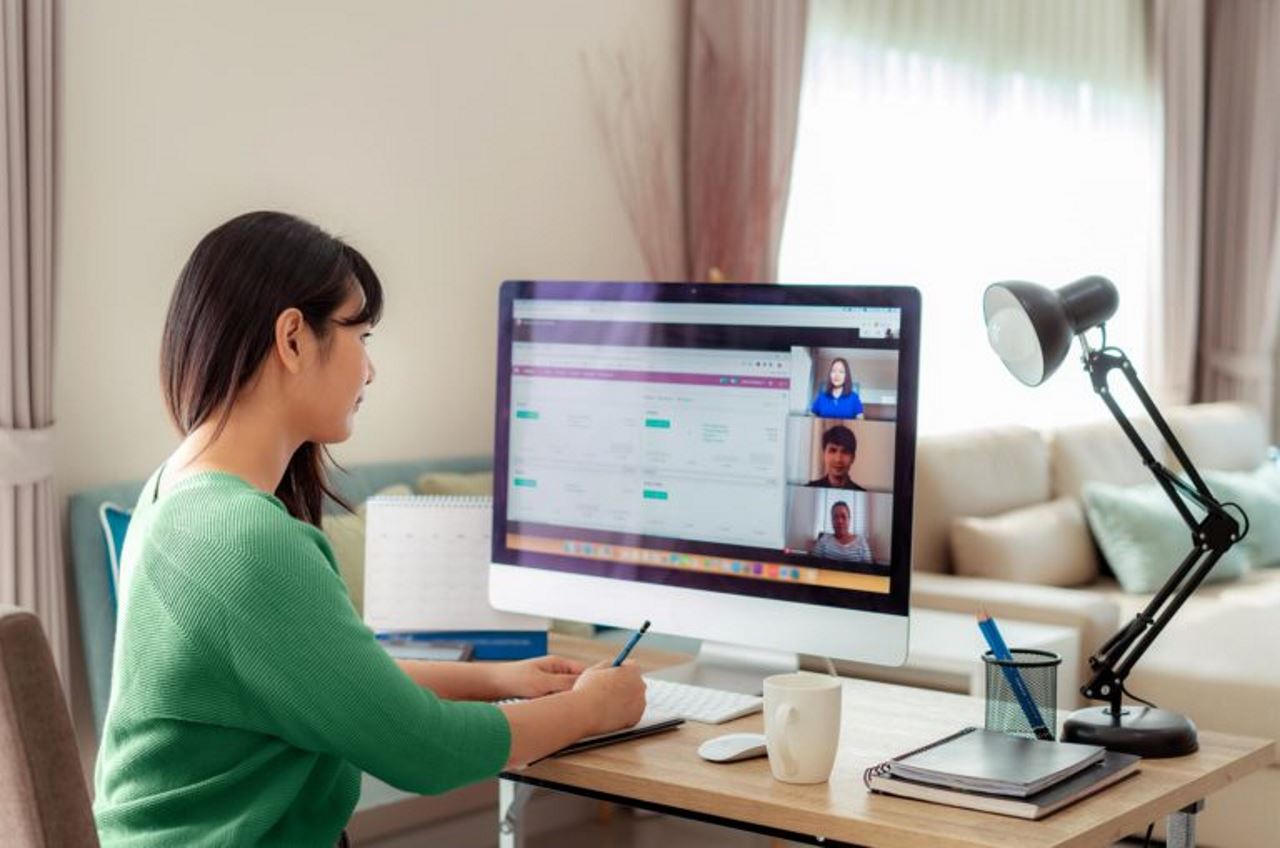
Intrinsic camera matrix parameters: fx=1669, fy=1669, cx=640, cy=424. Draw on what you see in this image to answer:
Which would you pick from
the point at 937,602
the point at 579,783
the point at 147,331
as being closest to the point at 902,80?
the point at 937,602

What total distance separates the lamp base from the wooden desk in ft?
0.06

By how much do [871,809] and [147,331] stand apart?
2179mm

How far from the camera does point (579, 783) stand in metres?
1.76

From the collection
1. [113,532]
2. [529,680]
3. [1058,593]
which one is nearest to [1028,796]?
[529,680]

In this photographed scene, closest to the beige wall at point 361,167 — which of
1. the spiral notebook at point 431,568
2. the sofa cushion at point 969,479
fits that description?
the sofa cushion at point 969,479

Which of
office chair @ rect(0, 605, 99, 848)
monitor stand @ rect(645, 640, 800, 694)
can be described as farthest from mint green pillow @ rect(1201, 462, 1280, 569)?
office chair @ rect(0, 605, 99, 848)

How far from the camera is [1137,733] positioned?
1.78 m

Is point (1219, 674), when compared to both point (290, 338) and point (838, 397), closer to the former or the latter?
point (838, 397)

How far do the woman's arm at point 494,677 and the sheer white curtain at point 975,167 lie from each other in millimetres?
2525

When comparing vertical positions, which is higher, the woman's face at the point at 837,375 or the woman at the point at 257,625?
the woman's face at the point at 837,375

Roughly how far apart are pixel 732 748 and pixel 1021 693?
0.32 m

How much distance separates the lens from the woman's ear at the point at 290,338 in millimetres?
1595

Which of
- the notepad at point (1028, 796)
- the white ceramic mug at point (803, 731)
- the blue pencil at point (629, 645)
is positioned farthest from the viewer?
the blue pencil at point (629, 645)

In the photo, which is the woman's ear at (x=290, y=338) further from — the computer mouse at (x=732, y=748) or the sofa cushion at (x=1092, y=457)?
the sofa cushion at (x=1092, y=457)
